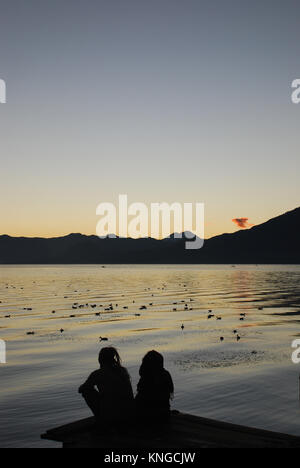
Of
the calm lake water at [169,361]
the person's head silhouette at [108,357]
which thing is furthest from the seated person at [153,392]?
the calm lake water at [169,361]

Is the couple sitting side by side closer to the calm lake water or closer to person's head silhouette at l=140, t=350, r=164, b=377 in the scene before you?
person's head silhouette at l=140, t=350, r=164, b=377

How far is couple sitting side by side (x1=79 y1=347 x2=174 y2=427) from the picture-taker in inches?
426

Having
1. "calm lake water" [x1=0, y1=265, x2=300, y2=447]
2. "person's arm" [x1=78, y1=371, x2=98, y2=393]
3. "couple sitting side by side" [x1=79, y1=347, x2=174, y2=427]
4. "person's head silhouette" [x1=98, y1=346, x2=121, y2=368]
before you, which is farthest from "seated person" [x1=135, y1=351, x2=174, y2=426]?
"calm lake water" [x1=0, y1=265, x2=300, y2=447]

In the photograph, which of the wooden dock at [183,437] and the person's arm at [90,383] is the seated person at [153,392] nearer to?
the wooden dock at [183,437]

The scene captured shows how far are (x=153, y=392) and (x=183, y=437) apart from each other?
1.15 metres

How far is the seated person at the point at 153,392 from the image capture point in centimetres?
1088

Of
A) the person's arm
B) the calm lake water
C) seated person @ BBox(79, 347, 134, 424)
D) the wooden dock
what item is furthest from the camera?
the calm lake water

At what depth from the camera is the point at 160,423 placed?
36.0 ft

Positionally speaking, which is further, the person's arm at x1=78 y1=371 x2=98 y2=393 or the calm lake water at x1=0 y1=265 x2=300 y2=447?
the calm lake water at x1=0 y1=265 x2=300 y2=447

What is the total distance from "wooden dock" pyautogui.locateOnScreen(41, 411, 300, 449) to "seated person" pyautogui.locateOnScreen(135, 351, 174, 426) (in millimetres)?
Answer: 359

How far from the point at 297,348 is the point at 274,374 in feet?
19.9

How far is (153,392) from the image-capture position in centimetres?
1091

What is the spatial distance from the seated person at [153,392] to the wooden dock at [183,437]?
1.18 feet
